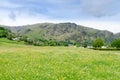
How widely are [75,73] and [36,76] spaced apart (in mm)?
2565

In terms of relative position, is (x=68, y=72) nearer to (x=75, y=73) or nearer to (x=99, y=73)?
(x=75, y=73)

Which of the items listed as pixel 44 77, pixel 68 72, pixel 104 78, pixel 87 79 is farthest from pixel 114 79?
pixel 44 77

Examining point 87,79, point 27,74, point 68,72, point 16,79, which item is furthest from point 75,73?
point 16,79

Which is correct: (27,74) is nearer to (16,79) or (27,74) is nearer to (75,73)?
(16,79)

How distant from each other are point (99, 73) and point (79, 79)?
3052 mm

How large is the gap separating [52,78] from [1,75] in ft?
9.07

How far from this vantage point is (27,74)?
15203mm

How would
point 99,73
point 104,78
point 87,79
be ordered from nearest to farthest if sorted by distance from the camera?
point 87,79 → point 104,78 → point 99,73

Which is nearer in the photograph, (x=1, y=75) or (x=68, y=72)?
(x=1, y=75)

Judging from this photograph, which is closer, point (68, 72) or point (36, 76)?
point (36, 76)

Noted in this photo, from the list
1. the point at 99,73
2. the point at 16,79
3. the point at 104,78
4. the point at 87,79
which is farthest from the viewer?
the point at 99,73

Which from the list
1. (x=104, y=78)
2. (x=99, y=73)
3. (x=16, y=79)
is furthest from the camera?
(x=99, y=73)

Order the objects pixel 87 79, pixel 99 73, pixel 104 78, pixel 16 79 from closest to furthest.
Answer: pixel 16 79, pixel 87 79, pixel 104 78, pixel 99 73

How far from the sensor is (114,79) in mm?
15266
